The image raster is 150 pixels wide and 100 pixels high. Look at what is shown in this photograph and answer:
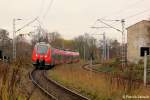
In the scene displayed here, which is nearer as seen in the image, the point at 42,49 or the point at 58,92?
the point at 58,92

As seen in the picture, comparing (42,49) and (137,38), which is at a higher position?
(137,38)

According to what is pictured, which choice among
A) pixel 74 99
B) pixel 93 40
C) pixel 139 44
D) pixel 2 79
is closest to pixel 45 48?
pixel 139 44

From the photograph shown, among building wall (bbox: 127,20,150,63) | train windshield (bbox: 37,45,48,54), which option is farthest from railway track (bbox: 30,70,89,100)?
building wall (bbox: 127,20,150,63)

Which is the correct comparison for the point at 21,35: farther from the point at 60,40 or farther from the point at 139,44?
the point at 60,40

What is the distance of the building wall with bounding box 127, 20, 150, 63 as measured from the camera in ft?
176

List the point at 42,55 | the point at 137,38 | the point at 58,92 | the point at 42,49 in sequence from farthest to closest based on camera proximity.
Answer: the point at 137,38
the point at 42,55
the point at 42,49
the point at 58,92

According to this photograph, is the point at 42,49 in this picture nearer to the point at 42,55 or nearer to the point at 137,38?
the point at 42,55

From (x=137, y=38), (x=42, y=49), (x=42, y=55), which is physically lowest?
(x=42, y=55)

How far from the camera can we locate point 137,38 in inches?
2141

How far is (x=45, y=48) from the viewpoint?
41.5 metres

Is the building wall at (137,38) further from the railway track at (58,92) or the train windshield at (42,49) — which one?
the railway track at (58,92)

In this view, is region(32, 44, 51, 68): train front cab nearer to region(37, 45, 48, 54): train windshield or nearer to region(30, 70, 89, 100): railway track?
region(37, 45, 48, 54): train windshield

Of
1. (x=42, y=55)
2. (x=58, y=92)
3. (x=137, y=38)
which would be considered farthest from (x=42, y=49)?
(x=58, y=92)

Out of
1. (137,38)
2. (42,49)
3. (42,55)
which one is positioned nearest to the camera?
(42,49)
